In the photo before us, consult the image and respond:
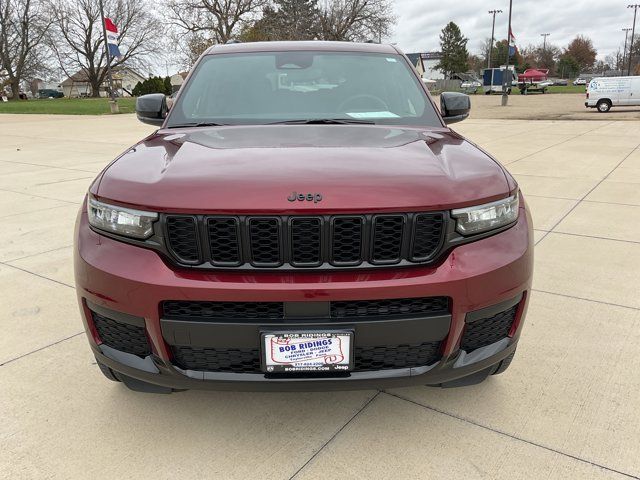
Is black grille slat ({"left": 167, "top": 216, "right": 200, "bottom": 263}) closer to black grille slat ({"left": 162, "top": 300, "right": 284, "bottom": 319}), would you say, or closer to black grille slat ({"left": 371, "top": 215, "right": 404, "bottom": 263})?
black grille slat ({"left": 162, "top": 300, "right": 284, "bottom": 319})

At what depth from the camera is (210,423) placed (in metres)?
2.38

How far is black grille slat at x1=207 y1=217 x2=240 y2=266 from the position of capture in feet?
6.11

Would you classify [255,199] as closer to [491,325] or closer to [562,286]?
[491,325]

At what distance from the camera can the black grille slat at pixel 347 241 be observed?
1.87 meters

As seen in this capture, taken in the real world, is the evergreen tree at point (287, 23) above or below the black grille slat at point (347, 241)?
above

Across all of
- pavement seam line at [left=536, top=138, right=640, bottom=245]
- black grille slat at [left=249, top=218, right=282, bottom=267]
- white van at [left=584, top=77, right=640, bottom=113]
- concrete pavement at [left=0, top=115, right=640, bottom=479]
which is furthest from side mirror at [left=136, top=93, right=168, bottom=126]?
white van at [left=584, top=77, right=640, bottom=113]

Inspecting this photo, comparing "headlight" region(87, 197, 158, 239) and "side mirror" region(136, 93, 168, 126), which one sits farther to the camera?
"side mirror" region(136, 93, 168, 126)

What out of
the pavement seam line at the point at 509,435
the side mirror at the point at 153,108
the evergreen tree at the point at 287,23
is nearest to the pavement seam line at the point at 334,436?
the pavement seam line at the point at 509,435

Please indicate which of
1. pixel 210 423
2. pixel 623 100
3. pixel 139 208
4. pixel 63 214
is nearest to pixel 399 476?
pixel 210 423

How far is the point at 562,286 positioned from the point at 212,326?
2.99m

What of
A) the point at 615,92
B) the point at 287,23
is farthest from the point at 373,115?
the point at 287,23

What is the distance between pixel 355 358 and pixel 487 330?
55cm

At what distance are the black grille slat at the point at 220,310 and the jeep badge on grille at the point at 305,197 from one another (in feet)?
1.24

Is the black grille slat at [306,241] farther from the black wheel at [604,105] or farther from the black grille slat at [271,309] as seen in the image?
the black wheel at [604,105]
